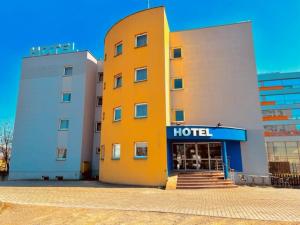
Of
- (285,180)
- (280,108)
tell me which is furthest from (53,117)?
(280,108)

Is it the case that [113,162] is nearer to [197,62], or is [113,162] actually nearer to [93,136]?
[93,136]

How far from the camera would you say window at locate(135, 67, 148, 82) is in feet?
61.7

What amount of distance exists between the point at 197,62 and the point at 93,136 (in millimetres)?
13398

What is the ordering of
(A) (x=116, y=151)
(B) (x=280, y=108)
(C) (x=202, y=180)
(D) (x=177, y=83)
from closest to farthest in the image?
(C) (x=202, y=180) < (A) (x=116, y=151) < (D) (x=177, y=83) < (B) (x=280, y=108)

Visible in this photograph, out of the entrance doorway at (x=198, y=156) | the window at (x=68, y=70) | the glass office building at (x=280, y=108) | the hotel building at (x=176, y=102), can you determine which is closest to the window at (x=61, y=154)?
the hotel building at (x=176, y=102)

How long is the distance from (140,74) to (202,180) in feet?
31.1

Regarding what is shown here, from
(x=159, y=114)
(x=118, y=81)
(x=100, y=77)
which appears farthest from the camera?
(x=100, y=77)

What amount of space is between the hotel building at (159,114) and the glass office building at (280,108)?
4074 centimetres

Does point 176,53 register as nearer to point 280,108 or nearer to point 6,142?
point 6,142

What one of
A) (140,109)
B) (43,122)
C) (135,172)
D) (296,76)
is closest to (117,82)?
(140,109)

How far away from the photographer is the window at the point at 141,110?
1798 centimetres

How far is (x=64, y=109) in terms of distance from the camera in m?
24.5

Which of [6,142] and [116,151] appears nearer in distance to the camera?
[116,151]

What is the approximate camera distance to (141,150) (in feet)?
57.2
